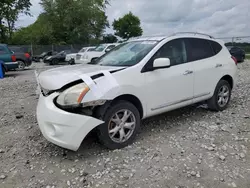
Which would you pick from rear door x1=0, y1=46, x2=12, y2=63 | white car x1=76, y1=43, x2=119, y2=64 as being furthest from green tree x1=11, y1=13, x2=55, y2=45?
rear door x1=0, y1=46, x2=12, y2=63

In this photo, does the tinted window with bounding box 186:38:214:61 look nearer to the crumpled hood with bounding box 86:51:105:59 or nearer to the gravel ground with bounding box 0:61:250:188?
the gravel ground with bounding box 0:61:250:188

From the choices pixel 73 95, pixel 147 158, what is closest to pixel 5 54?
pixel 73 95

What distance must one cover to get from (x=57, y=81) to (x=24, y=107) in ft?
9.40

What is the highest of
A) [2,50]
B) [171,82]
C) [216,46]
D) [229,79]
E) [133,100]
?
[2,50]

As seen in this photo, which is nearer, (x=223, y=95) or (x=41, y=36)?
(x=223, y=95)

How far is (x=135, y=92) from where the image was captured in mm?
3340

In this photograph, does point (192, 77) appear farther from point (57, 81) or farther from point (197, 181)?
point (57, 81)

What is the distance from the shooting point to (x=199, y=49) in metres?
4.44

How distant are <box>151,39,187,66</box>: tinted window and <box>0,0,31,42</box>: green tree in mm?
32274

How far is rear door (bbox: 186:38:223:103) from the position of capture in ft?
14.0

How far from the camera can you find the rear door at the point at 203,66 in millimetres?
4258

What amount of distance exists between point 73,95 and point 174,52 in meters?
2.02

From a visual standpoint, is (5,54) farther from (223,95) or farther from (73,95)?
(223,95)

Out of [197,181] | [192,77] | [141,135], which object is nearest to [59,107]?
[141,135]
